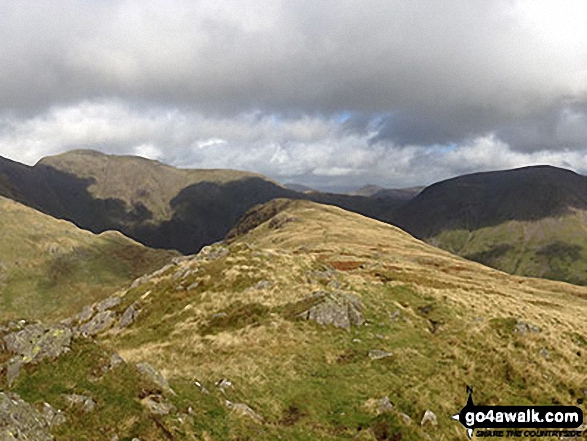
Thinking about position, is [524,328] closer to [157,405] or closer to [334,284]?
[334,284]

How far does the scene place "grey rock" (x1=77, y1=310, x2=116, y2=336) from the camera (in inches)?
1865

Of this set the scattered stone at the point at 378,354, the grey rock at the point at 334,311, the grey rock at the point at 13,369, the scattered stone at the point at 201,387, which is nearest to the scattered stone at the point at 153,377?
the scattered stone at the point at 201,387

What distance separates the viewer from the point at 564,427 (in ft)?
70.3

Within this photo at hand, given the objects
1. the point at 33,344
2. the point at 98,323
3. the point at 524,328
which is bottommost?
the point at 98,323

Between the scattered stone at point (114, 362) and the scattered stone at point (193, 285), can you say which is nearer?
the scattered stone at point (114, 362)

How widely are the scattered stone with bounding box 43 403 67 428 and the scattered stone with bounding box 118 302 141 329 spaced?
3098cm

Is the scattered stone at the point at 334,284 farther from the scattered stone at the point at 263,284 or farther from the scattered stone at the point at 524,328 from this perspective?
the scattered stone at the point at 524,328

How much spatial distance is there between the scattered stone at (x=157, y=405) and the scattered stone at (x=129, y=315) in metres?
29.4

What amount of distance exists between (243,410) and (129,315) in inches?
1185

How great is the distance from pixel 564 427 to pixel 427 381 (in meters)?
6.97

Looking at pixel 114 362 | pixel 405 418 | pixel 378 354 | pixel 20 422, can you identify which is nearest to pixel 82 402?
pixel 20 422

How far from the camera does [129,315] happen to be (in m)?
A: 46.2

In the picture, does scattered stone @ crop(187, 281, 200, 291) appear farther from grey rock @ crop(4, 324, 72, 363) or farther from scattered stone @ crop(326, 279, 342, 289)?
grey rock @ crop(4, 324, 72, 363)

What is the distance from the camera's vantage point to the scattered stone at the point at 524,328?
108ft
